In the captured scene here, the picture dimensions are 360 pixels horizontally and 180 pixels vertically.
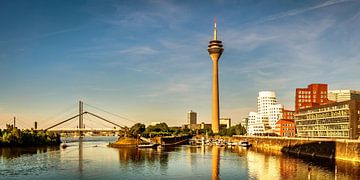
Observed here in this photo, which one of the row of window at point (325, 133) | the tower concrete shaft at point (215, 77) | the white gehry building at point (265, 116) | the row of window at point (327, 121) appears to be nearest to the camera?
the row of window at point (327, 121)

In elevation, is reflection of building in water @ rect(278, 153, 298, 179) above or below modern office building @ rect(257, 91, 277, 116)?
below

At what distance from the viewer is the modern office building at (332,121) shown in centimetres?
8244

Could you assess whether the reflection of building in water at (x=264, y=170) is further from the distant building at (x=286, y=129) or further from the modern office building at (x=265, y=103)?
the modern office building at (x=265, y=103)

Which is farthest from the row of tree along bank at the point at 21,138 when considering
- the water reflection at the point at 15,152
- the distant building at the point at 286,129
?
the distant building at the point at 286,129

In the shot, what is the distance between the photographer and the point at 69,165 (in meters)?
67.2

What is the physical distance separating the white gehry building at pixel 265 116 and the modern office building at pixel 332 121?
201 feet

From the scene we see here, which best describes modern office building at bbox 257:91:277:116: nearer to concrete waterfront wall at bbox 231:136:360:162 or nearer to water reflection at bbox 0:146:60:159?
concrete waterfront wall at bbox 231:136:360:162

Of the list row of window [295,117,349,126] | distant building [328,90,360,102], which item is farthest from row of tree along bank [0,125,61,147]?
distant building [328,90,360,102]

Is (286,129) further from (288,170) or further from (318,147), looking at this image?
(288,170)

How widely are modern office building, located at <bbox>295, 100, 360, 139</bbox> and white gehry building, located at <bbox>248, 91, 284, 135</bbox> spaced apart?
6133 cm

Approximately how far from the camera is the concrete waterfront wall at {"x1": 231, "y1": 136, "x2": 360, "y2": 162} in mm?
65250

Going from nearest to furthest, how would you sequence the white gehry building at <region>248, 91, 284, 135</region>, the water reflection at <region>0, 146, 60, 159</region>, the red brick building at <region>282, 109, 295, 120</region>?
the water reflection at <region>0, 146, 60, 159</region> < the red brick building at <region>282, 109, 295, 120</region> < the white gehry building at <region>248, 91, 284, 135</region>

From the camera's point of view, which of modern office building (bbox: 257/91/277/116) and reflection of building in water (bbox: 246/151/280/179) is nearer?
reflection of building in water (bbox: 246/151/280/179)

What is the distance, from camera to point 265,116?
189 metres
